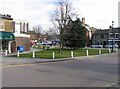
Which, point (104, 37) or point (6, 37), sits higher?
point (104, 37)

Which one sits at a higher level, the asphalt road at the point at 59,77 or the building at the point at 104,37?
the building at the point at 104,37

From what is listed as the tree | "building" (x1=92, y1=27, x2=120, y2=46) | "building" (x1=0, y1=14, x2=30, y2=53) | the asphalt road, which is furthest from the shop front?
"building" (x1=92, y1=27, x2=120, y2=46)

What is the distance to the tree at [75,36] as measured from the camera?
60625 millimetres

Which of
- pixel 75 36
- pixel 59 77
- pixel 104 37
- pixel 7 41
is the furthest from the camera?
pixel 104 37

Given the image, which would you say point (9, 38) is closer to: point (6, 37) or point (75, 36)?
point (6, 37)

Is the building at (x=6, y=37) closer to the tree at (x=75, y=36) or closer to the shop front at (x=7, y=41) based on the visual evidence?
the shop front at (x=7, y=41)

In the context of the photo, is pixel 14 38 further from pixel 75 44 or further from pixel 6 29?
pixel 75 44

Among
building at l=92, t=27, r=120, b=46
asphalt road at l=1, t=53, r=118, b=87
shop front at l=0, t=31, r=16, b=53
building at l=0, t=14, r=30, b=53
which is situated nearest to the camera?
asphalt road at l=1, t=53, r=118, b=87

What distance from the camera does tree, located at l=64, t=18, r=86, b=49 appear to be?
60.6 meters

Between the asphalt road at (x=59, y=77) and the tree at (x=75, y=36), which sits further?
the tree at (x=75, y=36)

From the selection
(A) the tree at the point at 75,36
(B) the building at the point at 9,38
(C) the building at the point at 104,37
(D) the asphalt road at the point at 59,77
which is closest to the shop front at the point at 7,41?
(B) the building at the point at 9,38

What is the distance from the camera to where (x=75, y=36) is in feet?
200

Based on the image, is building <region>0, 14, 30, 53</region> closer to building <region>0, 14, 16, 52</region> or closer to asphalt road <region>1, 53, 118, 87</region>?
building <region>0, 14, 16, 52</region>

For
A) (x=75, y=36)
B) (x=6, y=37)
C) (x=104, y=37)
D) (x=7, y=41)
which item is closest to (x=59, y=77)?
(x=6, y=37)
